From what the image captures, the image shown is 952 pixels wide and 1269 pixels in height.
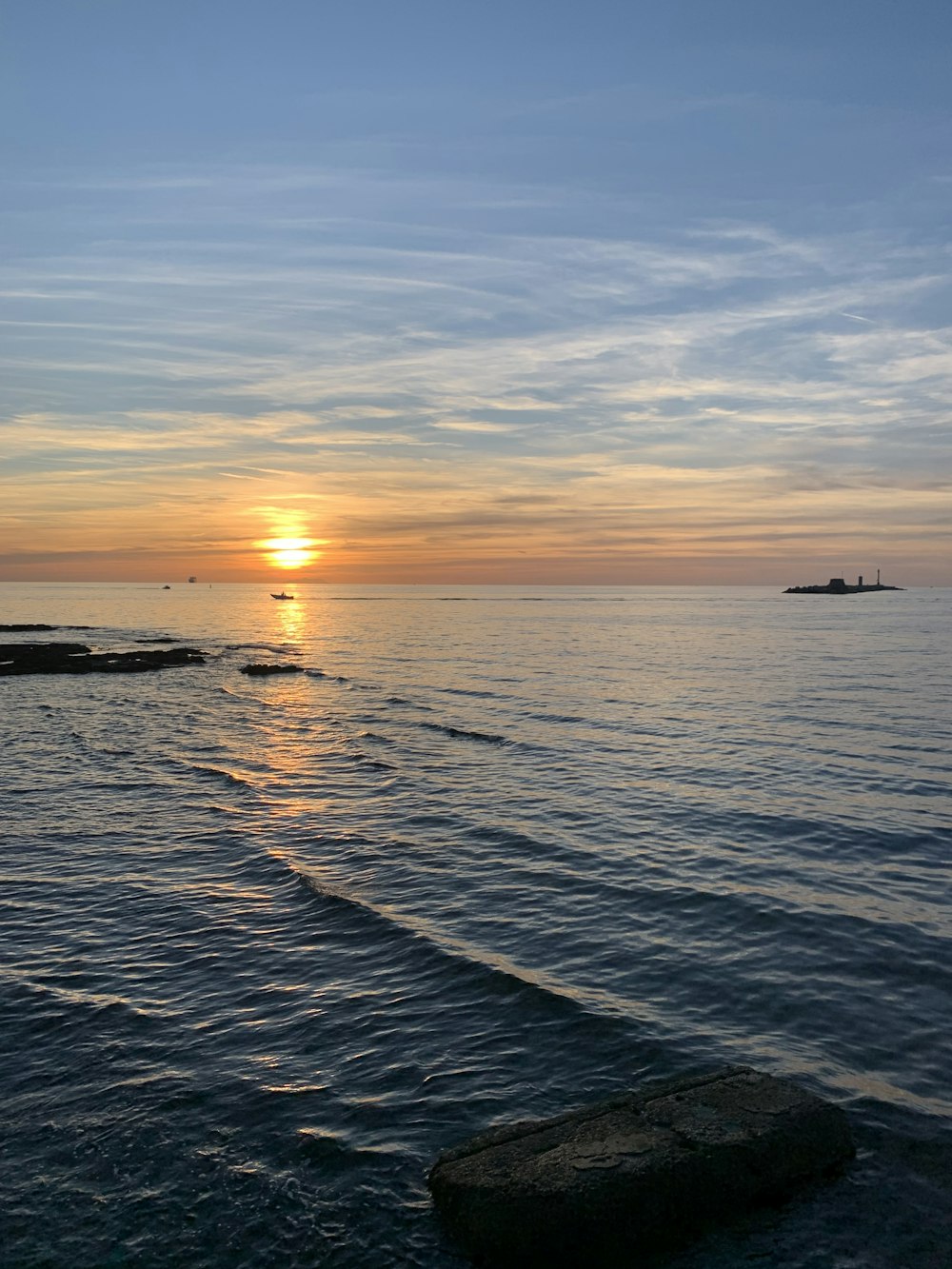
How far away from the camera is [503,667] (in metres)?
71.9

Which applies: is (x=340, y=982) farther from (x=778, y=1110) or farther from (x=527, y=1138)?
(x=778, y=1110)

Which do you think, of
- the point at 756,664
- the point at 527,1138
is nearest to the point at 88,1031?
the point at 527,1138

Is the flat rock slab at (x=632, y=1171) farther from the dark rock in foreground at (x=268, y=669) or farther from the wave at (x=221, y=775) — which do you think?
the dark rock in foreground at (x=268, y=669)

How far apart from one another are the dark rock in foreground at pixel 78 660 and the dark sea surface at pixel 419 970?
34.3 meters

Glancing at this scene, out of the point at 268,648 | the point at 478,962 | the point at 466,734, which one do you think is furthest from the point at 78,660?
the point at 478,962

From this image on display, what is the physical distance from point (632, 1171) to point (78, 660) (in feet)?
241

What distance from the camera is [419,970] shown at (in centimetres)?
1447

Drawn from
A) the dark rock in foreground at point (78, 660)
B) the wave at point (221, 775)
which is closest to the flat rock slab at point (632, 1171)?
the wave at point (221, 775)

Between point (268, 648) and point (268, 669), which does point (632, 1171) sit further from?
point (268, 648)

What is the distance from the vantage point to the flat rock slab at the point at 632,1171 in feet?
25.9

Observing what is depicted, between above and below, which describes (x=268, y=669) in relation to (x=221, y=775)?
above

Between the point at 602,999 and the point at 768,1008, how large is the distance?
8.14ft

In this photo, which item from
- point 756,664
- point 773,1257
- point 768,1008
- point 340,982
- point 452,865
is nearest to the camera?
point 773,1257

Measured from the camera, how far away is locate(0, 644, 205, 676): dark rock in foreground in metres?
68.2
